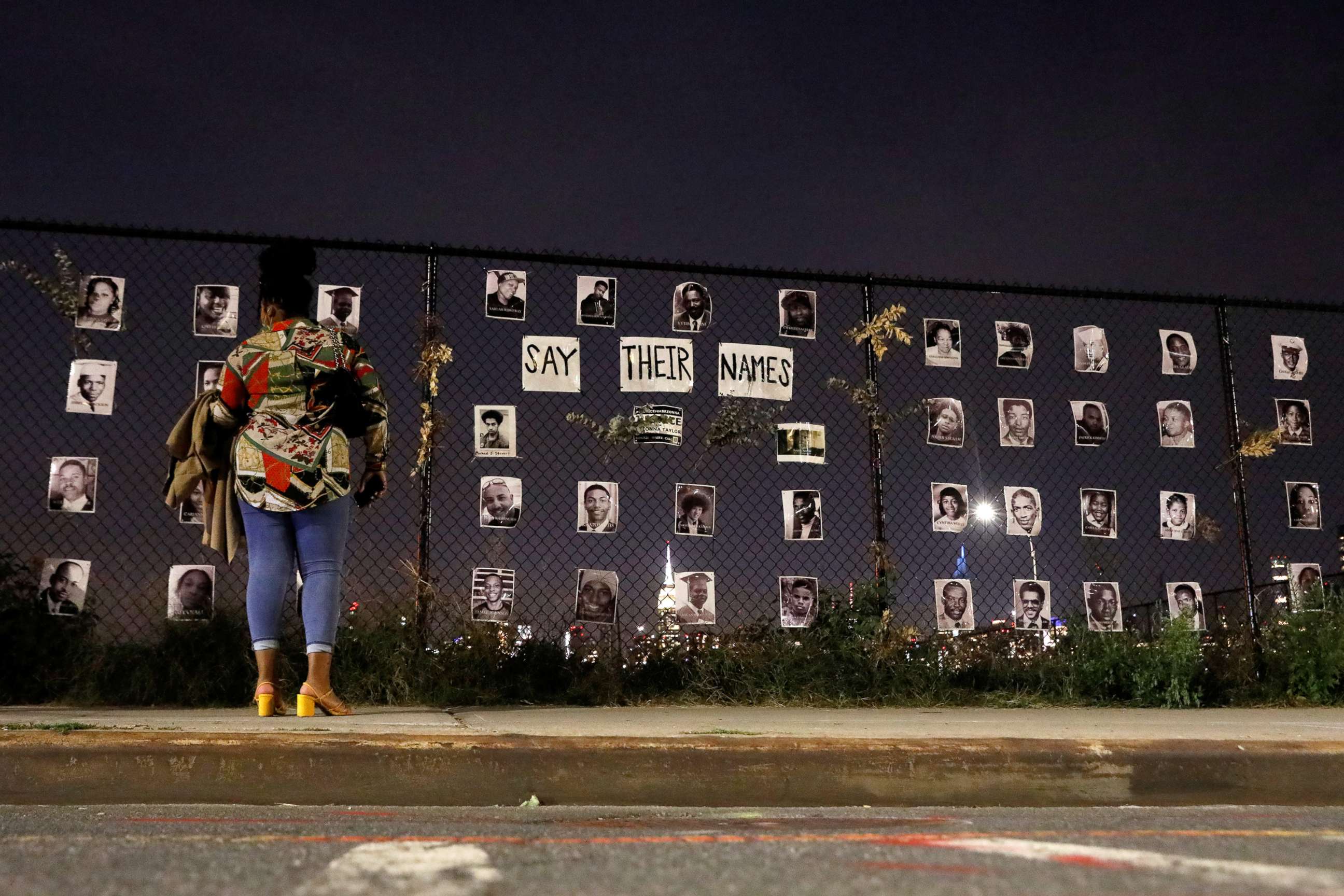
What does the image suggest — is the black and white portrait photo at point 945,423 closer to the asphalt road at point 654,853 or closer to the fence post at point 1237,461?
the fence post at point 1237,461

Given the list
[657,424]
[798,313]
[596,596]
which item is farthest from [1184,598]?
[596,596]

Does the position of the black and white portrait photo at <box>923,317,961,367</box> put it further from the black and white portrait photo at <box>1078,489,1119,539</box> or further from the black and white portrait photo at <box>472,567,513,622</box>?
the black and white portrait photo at <box>472,567,513,622</box>

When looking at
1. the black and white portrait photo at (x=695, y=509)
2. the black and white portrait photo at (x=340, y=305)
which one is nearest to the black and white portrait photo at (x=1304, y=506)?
the black and white portrait photo at (x=695, y=509)

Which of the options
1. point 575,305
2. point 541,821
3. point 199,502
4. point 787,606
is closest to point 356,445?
point 199,502

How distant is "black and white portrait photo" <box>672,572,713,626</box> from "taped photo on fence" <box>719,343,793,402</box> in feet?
3.94

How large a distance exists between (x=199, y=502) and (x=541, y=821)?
3.92 metres

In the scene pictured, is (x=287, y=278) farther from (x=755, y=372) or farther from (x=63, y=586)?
(x=755, y=372)

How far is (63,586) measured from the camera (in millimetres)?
5699

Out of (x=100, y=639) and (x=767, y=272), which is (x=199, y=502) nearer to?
(x=100, y=639)

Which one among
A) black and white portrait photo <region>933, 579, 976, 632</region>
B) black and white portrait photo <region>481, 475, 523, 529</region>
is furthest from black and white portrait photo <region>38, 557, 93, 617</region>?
black and white portrait photo <region>933, 579, 976, 632</region>

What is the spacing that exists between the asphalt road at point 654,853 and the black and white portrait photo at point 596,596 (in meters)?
3.03

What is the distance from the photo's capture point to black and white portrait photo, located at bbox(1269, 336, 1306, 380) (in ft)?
25.9

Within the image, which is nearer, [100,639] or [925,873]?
[925,873]

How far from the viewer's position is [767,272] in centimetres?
684
